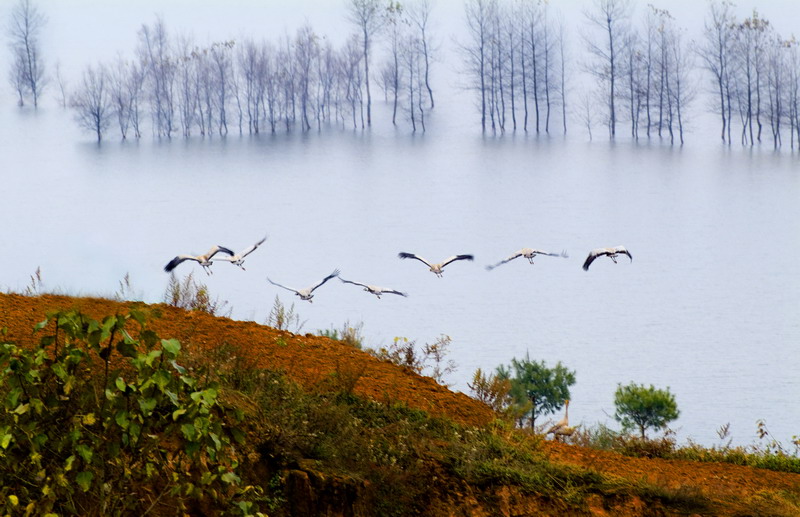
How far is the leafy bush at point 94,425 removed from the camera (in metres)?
4.45

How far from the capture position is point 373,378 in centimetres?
811

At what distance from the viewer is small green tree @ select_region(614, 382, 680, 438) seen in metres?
12.4

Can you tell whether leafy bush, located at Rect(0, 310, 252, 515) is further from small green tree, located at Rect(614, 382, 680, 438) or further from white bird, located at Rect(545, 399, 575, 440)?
small green tree, located at Rect(614, 382, 680, 438)

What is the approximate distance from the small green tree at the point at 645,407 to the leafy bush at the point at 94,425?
811 cm

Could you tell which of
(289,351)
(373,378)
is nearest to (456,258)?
(373,378)

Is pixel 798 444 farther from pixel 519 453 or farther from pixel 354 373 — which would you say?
pixel 354 373

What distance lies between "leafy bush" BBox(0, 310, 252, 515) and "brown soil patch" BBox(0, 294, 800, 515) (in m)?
2.14

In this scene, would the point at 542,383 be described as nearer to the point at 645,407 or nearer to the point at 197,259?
the point at 645,407

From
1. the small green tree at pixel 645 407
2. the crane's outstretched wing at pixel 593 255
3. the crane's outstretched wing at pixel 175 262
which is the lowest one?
the small green tree at pixel 645 407

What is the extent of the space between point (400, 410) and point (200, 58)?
11299mm

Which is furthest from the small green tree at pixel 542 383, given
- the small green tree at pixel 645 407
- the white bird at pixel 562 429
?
the white bird at pixel 562 429

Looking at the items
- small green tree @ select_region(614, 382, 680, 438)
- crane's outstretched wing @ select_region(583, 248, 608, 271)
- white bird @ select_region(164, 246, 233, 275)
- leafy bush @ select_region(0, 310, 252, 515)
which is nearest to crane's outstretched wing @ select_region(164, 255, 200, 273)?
white bird @ select_region(164, 246, 233, 275)

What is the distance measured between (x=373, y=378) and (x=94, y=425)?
3.40m

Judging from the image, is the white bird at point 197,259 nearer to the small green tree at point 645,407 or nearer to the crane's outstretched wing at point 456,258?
the crane's outstretched wing at point 456,258
